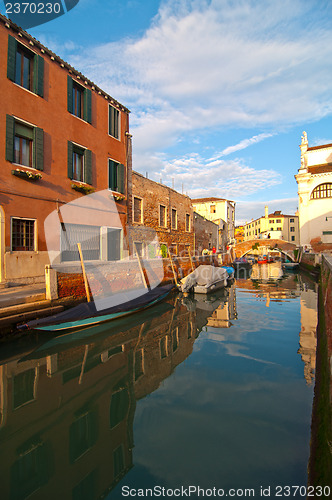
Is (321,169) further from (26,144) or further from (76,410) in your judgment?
(76,410)

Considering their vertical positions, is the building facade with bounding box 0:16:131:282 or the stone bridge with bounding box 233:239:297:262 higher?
the building facade with bounding box 0:16:131:282

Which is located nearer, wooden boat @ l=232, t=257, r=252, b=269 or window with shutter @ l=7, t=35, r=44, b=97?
window with shutter @ l=7, t=35, r=44, b=97

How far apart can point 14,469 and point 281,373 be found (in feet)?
16.7

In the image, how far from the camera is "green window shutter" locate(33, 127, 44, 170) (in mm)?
9835

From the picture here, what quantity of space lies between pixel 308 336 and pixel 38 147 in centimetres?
1173

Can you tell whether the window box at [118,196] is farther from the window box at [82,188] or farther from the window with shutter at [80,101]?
the window with shutter at [80,101]

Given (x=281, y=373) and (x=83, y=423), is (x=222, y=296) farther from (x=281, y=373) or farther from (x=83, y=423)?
(x=83, y=423)

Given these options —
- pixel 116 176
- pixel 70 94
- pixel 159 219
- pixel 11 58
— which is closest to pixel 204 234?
pixel 159 219

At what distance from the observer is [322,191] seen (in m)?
30.8

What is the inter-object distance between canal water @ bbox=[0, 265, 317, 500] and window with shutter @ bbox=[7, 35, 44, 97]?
9.30 meters

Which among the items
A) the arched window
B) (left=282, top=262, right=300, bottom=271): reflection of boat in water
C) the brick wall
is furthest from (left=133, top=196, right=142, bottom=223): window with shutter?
the arched window

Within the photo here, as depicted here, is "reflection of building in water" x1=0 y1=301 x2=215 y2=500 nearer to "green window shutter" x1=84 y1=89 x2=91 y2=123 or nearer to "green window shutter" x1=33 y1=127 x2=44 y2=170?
"green window shutter" x1=33 y1=127 x2=44 y2=170

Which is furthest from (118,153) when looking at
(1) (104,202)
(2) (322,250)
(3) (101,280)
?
(2) (322,250)

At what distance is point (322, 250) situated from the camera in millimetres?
29562
